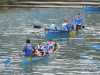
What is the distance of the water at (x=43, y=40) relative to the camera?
103 feet

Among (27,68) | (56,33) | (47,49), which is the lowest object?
(27,68)

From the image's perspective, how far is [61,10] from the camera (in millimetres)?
75750

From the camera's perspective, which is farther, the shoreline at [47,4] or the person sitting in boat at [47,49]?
the shoreline at [47,4]

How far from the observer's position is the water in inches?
1235

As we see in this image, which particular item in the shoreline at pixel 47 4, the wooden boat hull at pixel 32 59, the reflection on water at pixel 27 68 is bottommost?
the reflection on water at pixel 27 68

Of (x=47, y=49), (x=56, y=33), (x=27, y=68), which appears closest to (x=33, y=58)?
(x=27, y=68)

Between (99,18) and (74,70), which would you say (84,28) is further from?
(74,70)

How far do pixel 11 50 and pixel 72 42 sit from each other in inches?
293

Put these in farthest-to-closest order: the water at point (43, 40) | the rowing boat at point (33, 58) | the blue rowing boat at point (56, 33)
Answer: the blue rowing boat at point (56, 33)
the rowing boat at point (33, 58)
the water at point (43, 40)

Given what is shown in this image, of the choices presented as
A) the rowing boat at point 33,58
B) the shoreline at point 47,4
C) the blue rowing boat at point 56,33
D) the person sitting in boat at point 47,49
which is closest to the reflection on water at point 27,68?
the rowing boat at point 33,58

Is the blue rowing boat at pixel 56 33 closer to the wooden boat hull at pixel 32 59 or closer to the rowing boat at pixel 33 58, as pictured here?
the rowing boat at pixel 33 58

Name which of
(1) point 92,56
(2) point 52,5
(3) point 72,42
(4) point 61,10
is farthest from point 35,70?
(2) point 52,5

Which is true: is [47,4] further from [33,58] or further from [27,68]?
[27,68]

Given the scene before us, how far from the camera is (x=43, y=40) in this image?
45.2 metres
